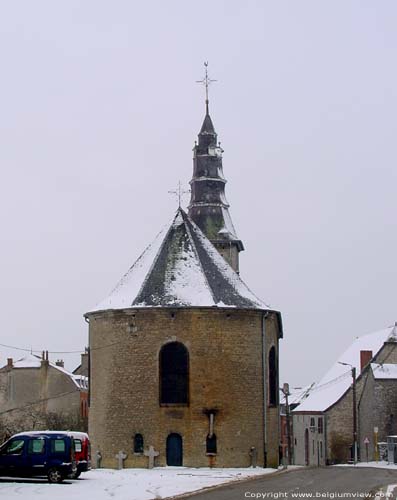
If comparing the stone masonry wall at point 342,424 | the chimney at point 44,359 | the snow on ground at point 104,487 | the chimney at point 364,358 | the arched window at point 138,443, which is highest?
the chimney at point 44,359

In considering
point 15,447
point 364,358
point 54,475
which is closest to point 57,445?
point 54,475

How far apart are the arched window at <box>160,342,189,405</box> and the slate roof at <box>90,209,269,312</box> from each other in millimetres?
1902

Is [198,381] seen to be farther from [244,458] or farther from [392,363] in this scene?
[392,363]

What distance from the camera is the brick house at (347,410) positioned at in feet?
222

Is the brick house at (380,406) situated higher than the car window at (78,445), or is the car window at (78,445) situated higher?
the brick house at (380,406)

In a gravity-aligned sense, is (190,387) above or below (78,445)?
above

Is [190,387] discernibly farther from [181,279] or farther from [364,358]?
[364,358]

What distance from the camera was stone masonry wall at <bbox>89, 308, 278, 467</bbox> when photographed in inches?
1724

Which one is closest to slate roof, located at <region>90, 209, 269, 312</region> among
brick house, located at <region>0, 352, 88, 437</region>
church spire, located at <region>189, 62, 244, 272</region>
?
church spire, located at <region>189, 62, 244, 272</region>

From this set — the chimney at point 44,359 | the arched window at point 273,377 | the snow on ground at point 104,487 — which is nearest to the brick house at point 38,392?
the chimney at point 44,359

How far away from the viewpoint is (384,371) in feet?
226

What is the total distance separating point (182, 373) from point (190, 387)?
28.3 inches

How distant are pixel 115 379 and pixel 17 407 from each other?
146 feet

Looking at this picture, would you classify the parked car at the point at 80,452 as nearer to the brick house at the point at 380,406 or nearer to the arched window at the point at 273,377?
the arched window at the point at 273,377
